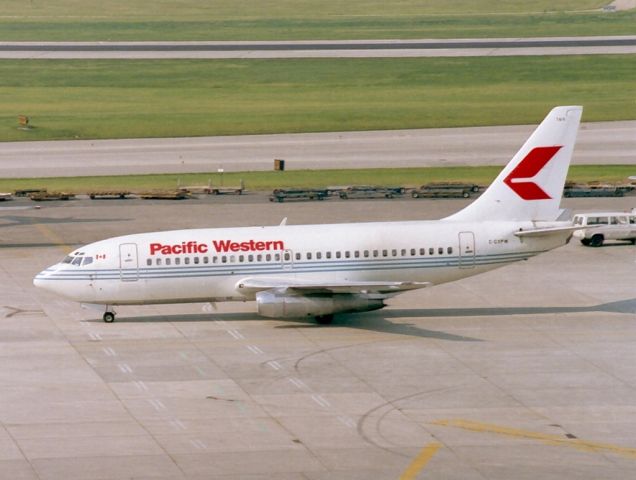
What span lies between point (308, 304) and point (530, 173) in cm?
1254

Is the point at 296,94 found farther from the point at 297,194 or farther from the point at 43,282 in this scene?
the point at 43,282

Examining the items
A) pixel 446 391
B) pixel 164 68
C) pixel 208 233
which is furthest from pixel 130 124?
pixel 446 391

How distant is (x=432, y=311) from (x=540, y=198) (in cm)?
732

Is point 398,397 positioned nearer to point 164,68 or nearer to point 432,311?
point 432,311

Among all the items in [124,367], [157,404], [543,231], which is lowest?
[157,404]

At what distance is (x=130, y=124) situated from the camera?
130 meters

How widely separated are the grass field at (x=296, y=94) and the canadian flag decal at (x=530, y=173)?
63.0 meters

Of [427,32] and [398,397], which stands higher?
[427,32]

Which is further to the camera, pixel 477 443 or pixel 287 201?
pixel 287 201

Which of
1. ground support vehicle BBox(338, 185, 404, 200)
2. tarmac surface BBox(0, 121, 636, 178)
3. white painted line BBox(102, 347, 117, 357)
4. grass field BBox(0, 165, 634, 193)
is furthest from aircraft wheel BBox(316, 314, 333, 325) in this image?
tarmac surface BBox(0, 121, 636, 178)

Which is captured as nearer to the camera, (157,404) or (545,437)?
(545,437)

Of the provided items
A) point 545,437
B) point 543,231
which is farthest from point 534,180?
point 545,437

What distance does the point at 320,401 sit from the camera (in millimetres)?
50312

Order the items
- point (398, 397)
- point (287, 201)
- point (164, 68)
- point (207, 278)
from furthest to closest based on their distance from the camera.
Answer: point (164, 68), point (287, 201), point (207, 278), point (398, 397)
